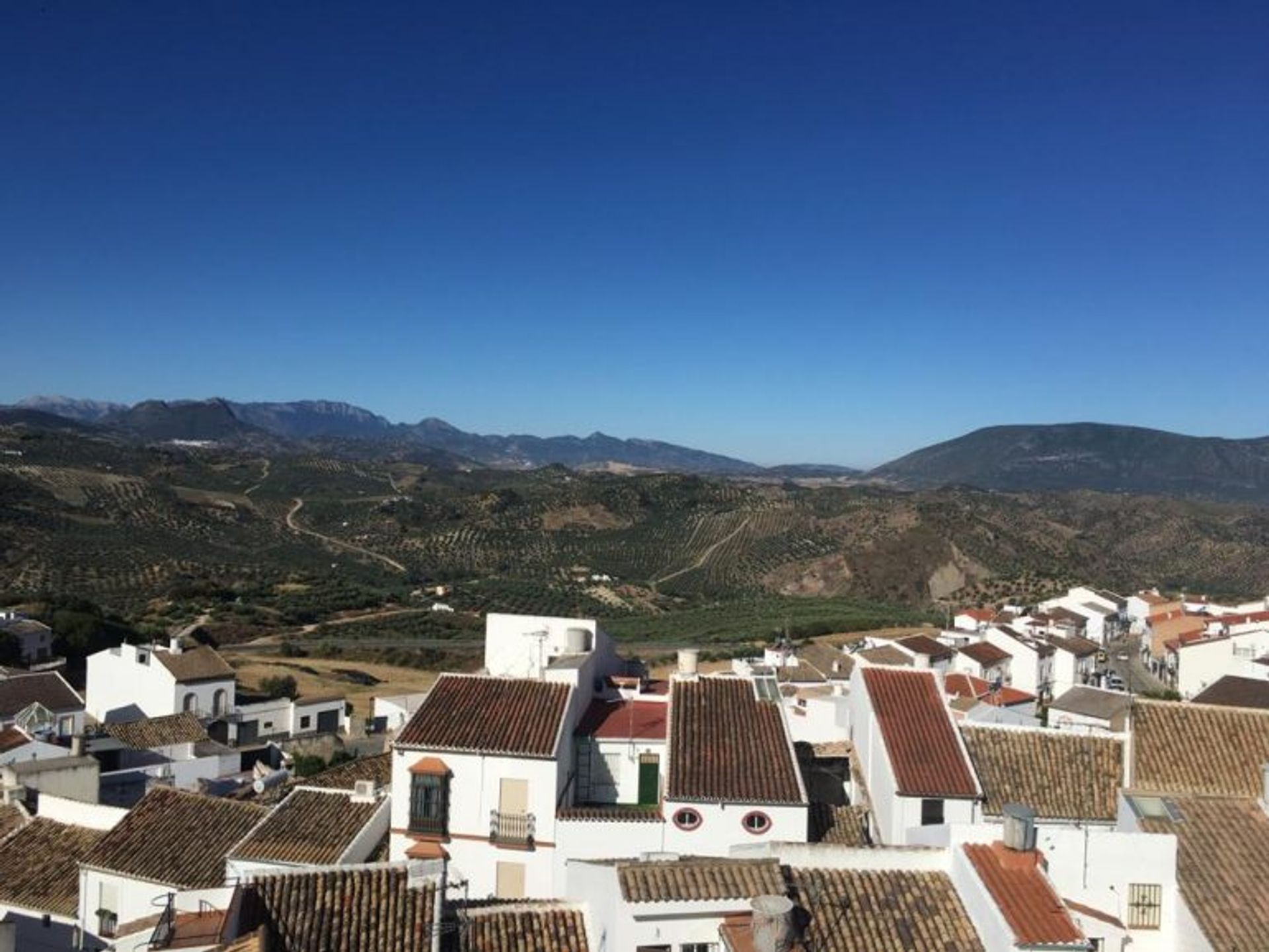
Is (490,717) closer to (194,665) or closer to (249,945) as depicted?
(249,945)

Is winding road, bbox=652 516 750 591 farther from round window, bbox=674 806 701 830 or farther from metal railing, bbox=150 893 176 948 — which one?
metal railing, bbox=150 893 176 948

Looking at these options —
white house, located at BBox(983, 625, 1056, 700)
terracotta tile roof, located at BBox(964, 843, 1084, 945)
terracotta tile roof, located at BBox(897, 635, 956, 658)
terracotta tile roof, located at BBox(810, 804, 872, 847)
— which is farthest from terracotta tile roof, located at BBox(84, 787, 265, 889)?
white house, located at BBox(983, 625, 1056, 700)

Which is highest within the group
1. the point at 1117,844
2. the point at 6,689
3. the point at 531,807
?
the point at 1117,844

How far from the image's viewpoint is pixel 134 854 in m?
17.4

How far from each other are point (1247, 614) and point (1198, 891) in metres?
55.3

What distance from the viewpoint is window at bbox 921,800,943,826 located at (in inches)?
650

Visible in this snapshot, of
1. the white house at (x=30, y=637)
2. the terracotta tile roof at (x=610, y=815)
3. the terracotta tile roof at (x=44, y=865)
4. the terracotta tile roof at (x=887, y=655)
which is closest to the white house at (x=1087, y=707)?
the terracotta tile roof at (x=887, y=655)

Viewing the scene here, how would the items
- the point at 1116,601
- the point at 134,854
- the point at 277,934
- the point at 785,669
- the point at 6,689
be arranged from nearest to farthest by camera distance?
1. the point at 277,934
2. the point at 134,854
3. the point at 6,689
4. the point at 785,669
5. the point at 1116,601

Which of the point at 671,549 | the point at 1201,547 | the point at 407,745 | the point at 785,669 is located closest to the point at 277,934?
the point at 407,745

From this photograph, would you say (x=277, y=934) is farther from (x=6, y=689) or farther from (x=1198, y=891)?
(x=6, y=689)

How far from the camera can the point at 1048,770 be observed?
58.6 feet

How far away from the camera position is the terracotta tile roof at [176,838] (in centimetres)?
1677

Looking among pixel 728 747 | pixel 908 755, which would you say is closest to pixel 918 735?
pixel 908 755

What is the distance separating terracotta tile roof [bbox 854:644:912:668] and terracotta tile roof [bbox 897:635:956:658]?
102 cm
